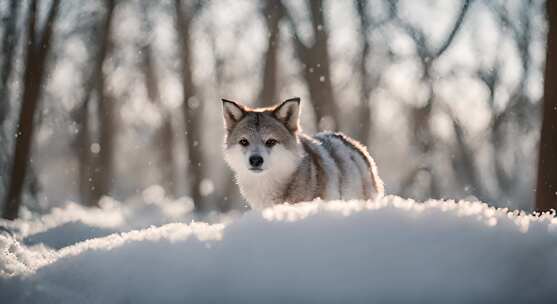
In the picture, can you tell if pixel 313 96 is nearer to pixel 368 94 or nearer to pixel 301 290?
pixel 368 94

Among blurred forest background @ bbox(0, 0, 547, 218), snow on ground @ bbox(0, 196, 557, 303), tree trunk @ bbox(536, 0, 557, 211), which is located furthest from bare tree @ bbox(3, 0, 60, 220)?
snow on ground @ bbox(0, 196, 557, 303)

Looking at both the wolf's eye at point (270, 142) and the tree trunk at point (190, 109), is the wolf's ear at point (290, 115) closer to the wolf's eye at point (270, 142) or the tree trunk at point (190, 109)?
the wolf's eye at point (270, 142)

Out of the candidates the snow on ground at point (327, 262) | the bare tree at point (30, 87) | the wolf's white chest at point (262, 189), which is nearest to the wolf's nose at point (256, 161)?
the wolf's white chest at point (262, 189)

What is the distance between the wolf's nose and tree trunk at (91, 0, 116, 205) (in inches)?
360

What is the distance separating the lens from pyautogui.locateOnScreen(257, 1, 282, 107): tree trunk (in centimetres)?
1371

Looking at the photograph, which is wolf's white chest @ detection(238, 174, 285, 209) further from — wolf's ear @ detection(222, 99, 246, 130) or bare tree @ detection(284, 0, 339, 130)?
bare tree @ detection(284, 0, 339, 130)

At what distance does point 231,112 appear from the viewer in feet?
22.5

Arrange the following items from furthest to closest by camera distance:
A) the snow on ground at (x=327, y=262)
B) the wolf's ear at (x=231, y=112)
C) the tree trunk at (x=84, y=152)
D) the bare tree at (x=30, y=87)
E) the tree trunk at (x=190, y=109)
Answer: the tree trunk at (x=84, y=152), the tree trunk at (x=190, y=109), the bare tree at (x=30, y=87), the wolf's ear at (x=231, y=112), the snow on ground at (x=327, y=262)

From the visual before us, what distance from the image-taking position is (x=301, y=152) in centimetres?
634

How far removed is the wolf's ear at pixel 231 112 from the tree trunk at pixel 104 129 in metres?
8.34

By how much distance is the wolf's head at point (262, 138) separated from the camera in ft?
20.7

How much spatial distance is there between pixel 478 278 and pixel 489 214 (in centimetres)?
31

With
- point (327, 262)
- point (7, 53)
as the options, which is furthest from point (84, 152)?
point (327, 262)

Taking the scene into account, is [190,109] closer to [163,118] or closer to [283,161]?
[163,118]
